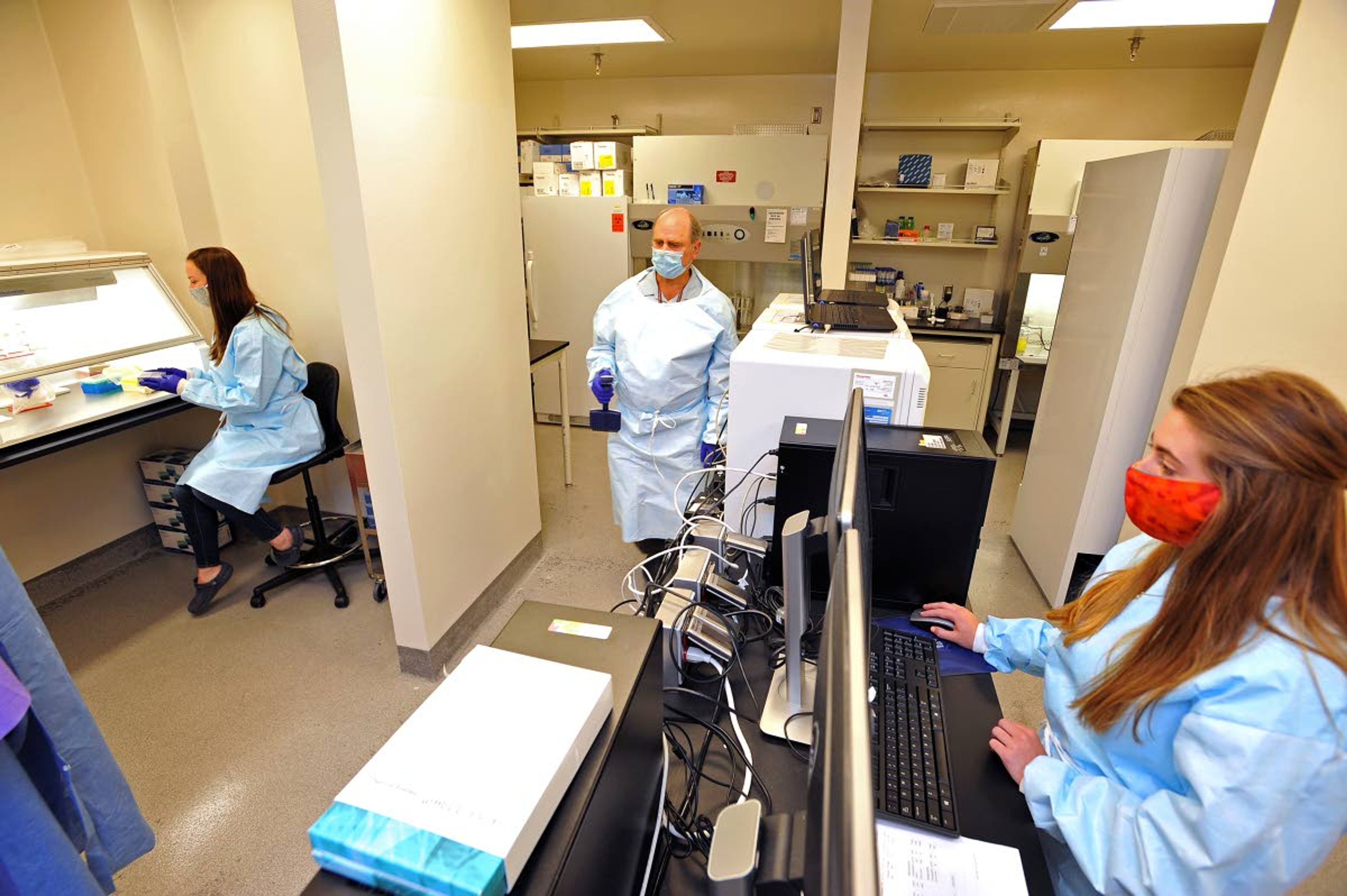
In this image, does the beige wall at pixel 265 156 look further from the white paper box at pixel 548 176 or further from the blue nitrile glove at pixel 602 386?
the white paper box at pixel 548 176

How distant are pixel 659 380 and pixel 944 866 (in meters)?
1.75

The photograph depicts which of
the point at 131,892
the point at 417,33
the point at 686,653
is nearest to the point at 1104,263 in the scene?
the point at 686,653

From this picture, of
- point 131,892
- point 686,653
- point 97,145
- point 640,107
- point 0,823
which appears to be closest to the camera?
point 0,823

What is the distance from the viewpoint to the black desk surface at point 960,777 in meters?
0.85

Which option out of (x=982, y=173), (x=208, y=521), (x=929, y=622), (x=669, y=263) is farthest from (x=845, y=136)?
(x=208, y=521)

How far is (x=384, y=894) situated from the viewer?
57 cm

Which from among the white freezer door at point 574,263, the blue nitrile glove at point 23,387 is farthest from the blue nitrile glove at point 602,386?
the blue nitrile glove at point 23,387

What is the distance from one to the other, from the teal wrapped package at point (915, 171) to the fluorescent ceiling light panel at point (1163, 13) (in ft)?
4.15

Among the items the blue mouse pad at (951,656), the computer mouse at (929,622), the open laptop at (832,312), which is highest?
the open laptop at (832,312)

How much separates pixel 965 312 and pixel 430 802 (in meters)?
4.86

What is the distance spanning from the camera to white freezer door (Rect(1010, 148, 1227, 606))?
6.78ft

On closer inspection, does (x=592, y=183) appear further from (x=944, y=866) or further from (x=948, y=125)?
(x=944, y=866)

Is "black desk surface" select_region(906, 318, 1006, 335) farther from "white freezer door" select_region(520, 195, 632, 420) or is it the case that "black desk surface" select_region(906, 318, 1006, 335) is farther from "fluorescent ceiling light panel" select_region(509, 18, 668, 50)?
"fluorescent ceiling light panel" select_region(509, 18, 668, 50)

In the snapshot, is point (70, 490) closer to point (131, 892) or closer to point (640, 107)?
point (131, 892)
